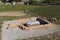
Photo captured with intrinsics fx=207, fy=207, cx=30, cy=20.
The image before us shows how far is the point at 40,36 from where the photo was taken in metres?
10.7

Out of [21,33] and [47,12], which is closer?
[21,33]

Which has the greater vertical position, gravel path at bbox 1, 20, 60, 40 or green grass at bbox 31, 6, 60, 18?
gravel path at bbox 1, 20, 60, 40

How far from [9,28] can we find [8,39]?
253 centimetres

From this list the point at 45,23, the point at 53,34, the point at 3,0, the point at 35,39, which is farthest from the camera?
the point at 3,0

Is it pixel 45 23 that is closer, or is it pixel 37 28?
pixel 37 28

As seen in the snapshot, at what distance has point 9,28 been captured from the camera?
509 inches

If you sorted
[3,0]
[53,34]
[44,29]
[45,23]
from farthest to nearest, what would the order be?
[3,0] < [45,23] < [44,29] < [53,34]

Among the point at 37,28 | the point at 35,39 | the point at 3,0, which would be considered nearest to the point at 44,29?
the point at 37,28

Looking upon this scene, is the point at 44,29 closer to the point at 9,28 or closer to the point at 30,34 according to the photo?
the point at 30,34

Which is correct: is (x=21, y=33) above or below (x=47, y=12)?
above

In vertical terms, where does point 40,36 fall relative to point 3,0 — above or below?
above

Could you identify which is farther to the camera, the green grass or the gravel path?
the green grass

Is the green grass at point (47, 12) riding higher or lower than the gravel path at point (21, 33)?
lower

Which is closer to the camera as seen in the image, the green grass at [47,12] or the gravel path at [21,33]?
the gravel path at [21,33]
